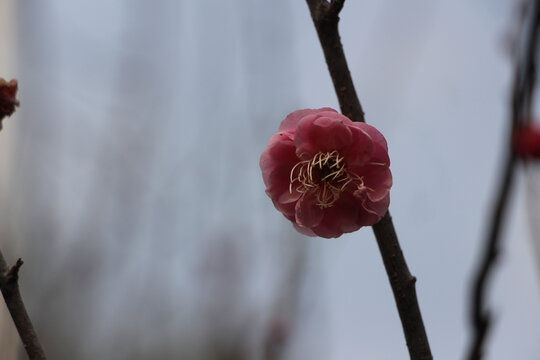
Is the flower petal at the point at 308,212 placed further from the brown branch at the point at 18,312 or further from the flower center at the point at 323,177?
the brown branch at the point at 18,312

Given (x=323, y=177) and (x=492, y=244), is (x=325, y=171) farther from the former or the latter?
(x=492, y=244)

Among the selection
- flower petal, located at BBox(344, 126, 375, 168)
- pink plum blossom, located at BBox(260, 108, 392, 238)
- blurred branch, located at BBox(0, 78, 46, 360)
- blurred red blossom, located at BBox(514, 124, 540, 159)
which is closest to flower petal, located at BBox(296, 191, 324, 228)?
pink plum blossom, located at BBox(260, 108, 392, 238)

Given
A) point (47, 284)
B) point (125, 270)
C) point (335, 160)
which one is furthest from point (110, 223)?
point (335, 160)

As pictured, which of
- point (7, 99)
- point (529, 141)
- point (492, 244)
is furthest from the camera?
point (529, 141)

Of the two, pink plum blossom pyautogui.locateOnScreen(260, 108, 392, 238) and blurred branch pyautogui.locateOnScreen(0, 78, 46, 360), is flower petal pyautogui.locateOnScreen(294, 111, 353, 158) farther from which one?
blurred branch pyautogui.locateOnScreen(0, 78, 46, 360)

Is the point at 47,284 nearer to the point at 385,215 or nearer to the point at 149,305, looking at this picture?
the point at 149,305

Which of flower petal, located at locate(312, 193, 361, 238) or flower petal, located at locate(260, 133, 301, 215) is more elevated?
flower petal, located at locate(260, 133, 301, 215)

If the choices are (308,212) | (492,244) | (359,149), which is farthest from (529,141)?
(492,244)
